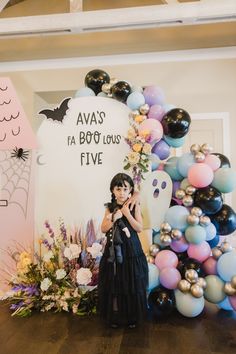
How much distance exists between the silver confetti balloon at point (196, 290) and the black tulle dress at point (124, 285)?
322mm

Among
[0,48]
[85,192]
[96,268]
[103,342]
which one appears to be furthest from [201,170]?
[0,48]

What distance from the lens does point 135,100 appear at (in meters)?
2.33

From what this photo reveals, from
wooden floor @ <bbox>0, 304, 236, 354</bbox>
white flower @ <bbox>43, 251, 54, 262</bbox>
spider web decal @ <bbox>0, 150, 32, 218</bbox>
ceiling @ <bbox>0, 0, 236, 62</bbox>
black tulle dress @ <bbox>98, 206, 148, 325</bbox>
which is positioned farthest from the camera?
ceiling @ <bbox>0, 0, 236, 62</bbox>

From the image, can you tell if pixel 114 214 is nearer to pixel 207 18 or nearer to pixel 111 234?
pixel 111 234

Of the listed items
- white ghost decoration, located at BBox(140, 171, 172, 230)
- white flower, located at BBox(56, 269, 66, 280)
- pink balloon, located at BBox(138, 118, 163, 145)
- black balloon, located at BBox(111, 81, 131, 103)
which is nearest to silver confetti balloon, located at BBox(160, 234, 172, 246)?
white ghost decoration, located at BBox(140, 171, 172, 230)

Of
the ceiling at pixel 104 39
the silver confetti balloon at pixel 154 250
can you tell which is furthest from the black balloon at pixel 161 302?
the ceiling at pixel 104 39

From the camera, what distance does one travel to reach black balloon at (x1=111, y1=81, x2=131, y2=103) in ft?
7.74

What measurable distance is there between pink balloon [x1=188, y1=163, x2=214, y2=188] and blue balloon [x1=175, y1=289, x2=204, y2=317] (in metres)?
0.75

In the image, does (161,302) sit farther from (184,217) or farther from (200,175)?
(200,175)

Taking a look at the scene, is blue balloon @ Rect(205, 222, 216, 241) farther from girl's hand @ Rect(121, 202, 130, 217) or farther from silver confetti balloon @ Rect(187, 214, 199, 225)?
girl's hand @ Rect(121, 202, 130, 217)

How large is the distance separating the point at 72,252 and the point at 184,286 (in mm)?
825

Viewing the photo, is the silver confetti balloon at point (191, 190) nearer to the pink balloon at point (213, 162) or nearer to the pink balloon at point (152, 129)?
the pink balloon at point (213, 162)

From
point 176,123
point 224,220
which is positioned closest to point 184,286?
point 224,220

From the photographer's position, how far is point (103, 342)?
1.86m
